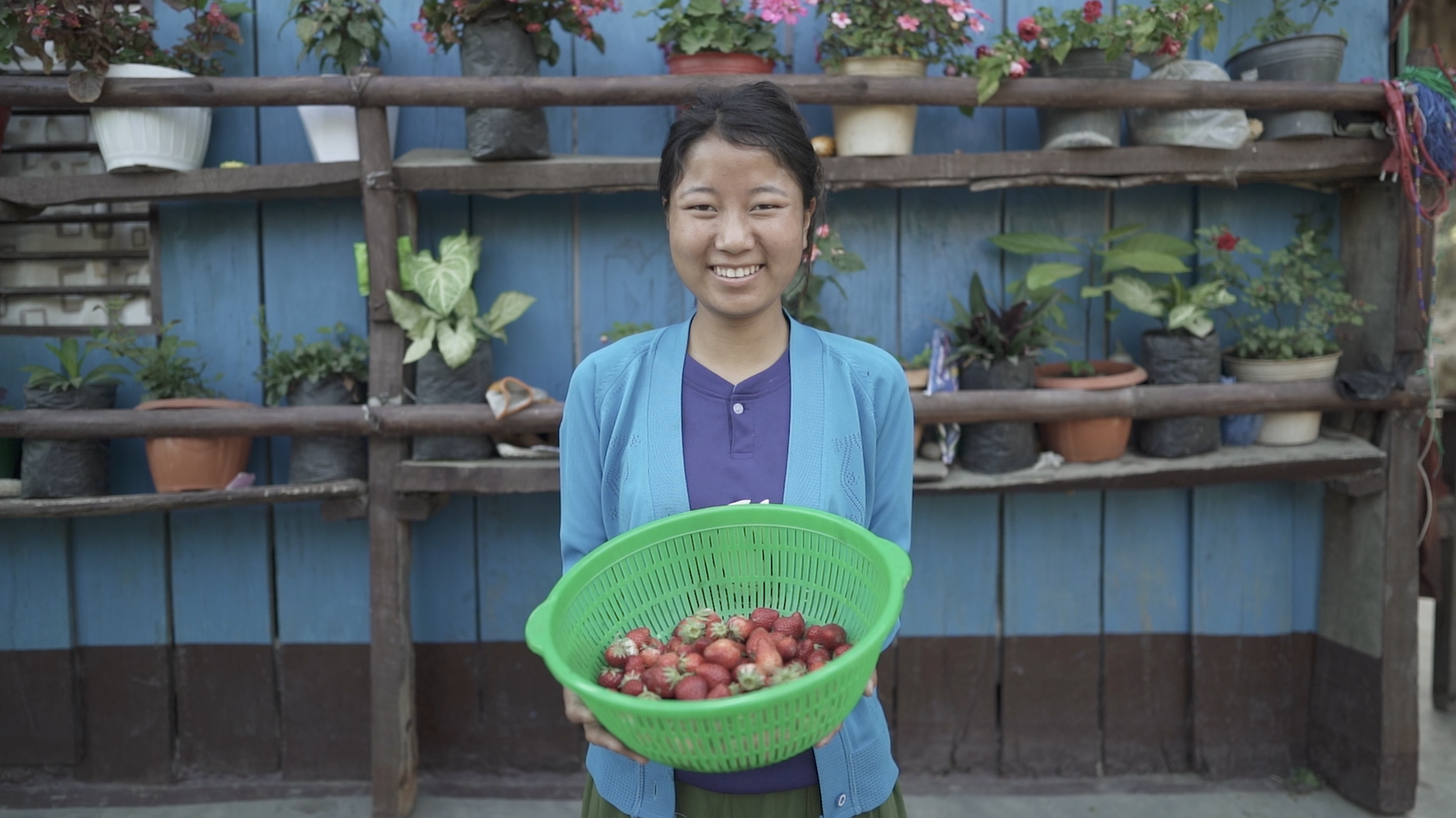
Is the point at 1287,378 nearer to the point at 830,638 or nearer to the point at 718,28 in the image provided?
the point at 718,28

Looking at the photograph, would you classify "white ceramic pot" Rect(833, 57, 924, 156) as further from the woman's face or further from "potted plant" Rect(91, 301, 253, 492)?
"potted plant" Rect(91, 301, 253, 492)

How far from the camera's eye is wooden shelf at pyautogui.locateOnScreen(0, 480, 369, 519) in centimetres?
264

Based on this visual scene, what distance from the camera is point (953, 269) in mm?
3047

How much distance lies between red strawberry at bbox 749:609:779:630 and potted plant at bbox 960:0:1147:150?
69.7 inches

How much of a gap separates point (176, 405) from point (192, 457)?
0.15 metres

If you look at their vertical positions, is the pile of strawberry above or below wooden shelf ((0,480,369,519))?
above

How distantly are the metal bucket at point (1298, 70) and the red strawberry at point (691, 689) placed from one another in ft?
7.96

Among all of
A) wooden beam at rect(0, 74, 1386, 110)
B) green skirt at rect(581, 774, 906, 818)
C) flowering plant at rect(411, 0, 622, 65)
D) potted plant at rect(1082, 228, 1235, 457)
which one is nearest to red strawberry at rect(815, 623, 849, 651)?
green skirt at rect(581, 774, 906, 818)

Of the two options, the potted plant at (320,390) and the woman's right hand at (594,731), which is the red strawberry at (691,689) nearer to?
the woman's right hand at (594,731)

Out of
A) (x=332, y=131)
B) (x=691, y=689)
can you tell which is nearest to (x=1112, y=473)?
(x=691, y=689)

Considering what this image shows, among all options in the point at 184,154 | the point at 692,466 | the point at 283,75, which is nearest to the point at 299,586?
the point at 184,154

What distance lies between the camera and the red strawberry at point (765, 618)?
4.60ft

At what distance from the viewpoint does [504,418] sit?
8.67 ft

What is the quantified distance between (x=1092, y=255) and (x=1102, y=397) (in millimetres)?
566
